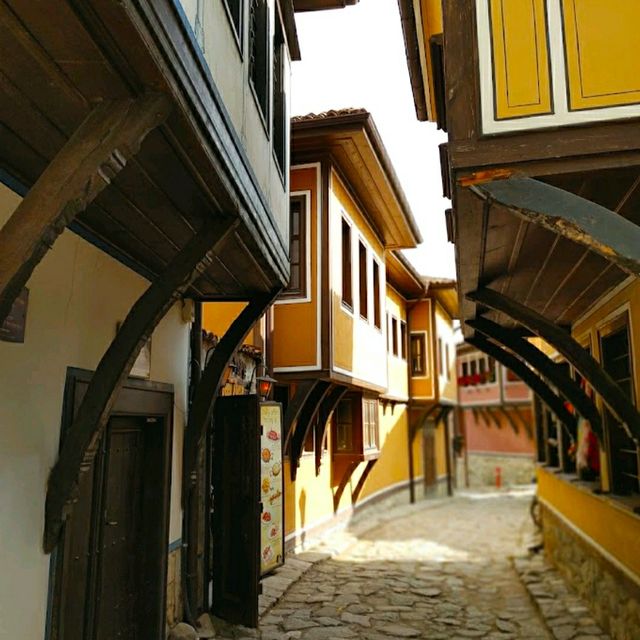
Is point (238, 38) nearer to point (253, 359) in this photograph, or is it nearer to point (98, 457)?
point (98, 457)

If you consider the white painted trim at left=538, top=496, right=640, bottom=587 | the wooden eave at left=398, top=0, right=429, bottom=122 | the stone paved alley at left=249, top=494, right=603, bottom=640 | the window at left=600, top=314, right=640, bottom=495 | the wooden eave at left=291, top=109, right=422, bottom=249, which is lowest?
the stone paved alley at left=249, top=494, right=603, bottom=640

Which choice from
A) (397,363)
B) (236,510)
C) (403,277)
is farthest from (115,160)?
(397,363)

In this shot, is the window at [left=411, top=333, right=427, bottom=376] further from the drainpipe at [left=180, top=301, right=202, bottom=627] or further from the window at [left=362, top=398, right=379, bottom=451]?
the drainpipe at [left=180, top=301, right=202, bottom=627]

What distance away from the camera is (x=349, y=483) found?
13008mm

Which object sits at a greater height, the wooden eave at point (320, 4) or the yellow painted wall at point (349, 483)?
the wooden eave at point (320, 4)

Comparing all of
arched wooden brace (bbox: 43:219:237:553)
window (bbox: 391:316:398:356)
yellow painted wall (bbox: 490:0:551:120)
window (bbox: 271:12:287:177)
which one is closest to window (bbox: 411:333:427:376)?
window (bbox: 391:316:398:356)

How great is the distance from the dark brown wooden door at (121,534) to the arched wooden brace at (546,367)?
10.5 ft

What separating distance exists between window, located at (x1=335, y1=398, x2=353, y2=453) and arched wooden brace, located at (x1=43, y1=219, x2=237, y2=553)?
822 cm

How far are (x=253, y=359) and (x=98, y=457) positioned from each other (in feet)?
11.3

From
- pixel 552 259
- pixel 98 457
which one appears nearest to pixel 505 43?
pixel 552 259

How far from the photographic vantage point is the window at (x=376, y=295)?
453 inches

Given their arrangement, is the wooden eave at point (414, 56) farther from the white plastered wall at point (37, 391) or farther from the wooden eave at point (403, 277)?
the wooden eave at point (403, 277)

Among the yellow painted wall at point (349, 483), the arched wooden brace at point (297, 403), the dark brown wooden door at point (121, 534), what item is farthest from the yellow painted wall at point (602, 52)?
the yellow painted wall at point (349, 483)

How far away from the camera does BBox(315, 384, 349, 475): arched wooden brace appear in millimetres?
9773
